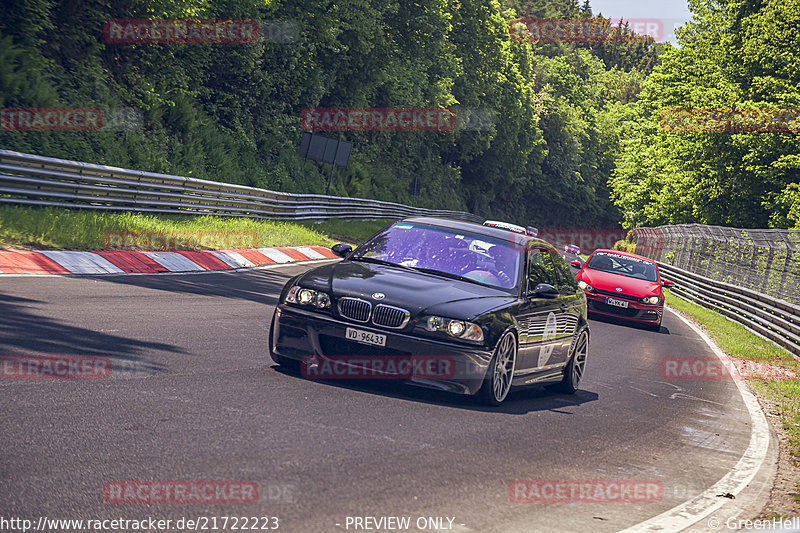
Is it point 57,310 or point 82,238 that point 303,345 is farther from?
point 82,238

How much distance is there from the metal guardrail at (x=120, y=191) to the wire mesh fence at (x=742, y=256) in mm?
13677

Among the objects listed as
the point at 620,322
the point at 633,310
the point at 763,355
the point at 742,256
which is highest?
the point at 742,256

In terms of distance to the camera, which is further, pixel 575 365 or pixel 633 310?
pixel 633 310

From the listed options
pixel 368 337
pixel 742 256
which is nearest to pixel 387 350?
pixel 368 337

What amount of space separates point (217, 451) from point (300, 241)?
20.9 meters

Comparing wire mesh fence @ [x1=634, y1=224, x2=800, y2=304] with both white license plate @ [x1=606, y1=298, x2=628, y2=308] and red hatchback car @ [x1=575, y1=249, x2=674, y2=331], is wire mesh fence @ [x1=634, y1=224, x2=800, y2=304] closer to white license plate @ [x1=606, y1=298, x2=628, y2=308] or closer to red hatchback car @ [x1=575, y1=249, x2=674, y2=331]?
red hatchback car @ [x1=575, y1=249, x2=674, y2=331]

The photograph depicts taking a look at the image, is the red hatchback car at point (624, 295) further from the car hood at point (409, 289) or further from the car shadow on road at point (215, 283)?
the car hood at point (409, 289)

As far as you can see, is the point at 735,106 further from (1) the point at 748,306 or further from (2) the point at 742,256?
(1) the point at 748,306

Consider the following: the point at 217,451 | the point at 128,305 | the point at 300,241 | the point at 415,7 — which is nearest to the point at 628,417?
the point at 217,451

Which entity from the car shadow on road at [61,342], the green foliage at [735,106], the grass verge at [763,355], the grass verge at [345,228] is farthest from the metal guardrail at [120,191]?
the green foliage at [735,106]

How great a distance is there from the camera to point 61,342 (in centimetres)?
765

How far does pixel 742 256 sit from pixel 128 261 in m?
18.8

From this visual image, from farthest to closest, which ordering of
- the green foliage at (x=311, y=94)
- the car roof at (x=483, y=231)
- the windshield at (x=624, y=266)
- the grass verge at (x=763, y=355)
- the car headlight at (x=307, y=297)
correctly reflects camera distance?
the green foliage at (x=311, y=94) < the windshield at (x=624, y=266) < the grass verge at (x=763, y=355) < the car roof at (x=483, y=231) < the car headlight at (x=307, y=297)

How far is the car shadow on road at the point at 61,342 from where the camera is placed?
23.5 ft
